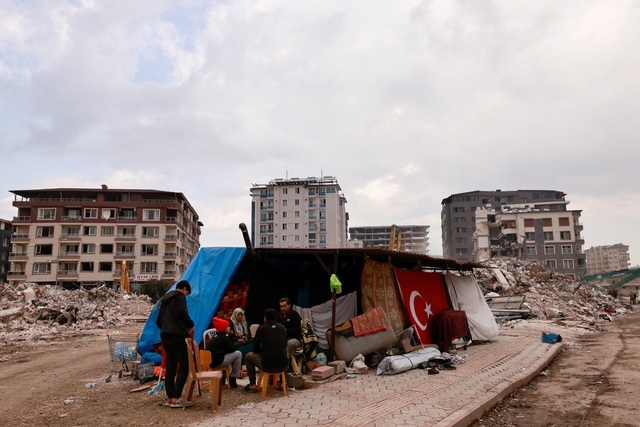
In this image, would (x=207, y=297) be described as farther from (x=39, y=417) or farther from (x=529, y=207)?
(x=529, y=207)

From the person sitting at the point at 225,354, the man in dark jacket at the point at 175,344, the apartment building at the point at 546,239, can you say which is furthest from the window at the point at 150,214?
the man in dark jacket at the point at 175,344

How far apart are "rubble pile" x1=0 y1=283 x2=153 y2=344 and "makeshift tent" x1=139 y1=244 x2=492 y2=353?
14.0 m

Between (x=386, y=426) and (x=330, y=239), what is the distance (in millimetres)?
80310

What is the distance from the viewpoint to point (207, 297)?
9.98m

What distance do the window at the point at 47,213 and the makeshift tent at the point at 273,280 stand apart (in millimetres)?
63611

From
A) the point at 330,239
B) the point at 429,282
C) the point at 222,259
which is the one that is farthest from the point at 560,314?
the point at 330,239

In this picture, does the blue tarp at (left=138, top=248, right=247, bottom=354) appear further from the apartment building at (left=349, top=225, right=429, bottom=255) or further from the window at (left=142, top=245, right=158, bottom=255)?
the apartment building at (left=349, top=225, right=429, bottom=255)

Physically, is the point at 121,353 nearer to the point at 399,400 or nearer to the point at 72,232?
the point at 399,400

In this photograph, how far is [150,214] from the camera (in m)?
66.2

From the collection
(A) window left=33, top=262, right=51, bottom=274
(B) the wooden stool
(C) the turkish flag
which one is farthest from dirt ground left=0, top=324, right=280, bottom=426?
(A) window left=33, top=262, right=51, bottom=274

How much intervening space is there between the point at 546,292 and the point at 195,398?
33013mm

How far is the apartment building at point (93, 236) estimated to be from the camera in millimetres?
63344

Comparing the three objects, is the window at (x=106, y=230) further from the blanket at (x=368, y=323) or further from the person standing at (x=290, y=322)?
the person standing at (x=290, y=322)

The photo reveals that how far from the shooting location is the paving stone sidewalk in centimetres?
618
